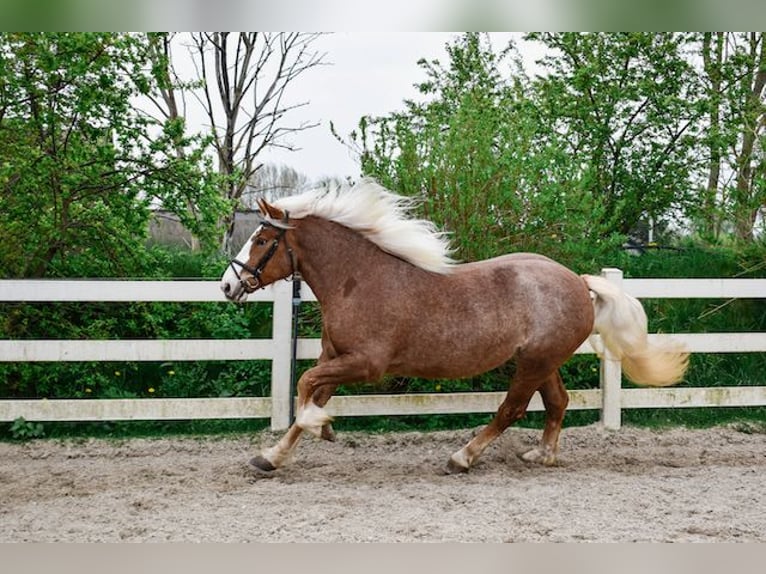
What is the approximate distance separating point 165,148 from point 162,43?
360 cm

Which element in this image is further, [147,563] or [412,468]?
[412,468]

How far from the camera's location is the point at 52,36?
18.3 ft

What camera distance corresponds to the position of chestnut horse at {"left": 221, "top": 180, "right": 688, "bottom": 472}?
456 centimetres

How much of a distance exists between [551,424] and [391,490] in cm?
112

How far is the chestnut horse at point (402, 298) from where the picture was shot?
456 cm

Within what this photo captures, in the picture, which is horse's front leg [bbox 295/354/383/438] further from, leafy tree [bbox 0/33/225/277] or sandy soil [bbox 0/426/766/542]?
leafy tree [bbox 0/33/225/277]

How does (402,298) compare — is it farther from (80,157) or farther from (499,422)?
(80,157)

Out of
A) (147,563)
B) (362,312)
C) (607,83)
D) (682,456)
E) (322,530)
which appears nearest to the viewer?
(147,563)

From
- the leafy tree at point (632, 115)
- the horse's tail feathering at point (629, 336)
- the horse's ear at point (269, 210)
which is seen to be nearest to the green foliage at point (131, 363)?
the horse's ear at point (269, 210)

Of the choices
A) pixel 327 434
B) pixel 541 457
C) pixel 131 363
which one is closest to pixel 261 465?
pixel 327 434

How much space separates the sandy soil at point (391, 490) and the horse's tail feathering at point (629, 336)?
0.55 m

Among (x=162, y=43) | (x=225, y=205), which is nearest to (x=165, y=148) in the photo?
(x=225, y=205)

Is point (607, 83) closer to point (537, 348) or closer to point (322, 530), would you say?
point (537, 348)

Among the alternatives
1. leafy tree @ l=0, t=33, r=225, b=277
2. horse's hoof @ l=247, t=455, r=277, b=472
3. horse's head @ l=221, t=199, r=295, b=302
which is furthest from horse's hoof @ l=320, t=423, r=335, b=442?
leafy tree @ l=0, t=33, r=225, b=277
